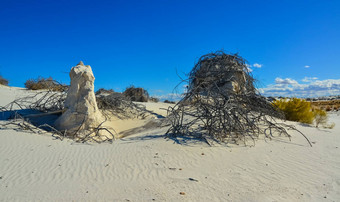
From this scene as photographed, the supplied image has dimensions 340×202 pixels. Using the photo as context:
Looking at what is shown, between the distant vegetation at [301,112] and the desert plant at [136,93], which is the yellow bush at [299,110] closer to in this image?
the distant vegetation at [301,112]

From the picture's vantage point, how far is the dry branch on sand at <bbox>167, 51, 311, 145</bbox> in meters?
5.16

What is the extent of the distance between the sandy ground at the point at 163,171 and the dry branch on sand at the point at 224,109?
1.60 ft

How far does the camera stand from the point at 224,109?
5.19 meters

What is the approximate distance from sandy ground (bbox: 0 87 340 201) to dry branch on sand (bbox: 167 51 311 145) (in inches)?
19.2

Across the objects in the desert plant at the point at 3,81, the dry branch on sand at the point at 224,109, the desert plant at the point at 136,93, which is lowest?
the dry branch on sand at the point at 224,109

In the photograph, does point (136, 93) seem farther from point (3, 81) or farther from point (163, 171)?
point (3, 81)

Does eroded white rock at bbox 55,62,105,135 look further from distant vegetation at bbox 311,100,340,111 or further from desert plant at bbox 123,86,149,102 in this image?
distant vegetation at bbox 311,100,340,111

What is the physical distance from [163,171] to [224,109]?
90.7 inches

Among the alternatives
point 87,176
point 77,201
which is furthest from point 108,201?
point 87,176

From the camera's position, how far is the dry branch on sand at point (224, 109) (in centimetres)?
516

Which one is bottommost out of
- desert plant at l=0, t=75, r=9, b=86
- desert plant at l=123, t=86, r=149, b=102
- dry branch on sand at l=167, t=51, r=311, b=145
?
dry branch on sand at l=167, t=51, r=311, b=145

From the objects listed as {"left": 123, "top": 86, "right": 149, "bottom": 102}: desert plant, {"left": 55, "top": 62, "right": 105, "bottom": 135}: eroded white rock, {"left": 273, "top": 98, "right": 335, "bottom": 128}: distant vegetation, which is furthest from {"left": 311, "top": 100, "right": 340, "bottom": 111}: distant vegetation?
{"left": 55, "top": 62, "right": 105, "bottom": 135}: eroded white rock

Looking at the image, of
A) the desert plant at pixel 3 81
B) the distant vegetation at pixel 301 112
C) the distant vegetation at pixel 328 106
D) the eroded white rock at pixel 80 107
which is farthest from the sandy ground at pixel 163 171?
the desert plant at pixel 3 81

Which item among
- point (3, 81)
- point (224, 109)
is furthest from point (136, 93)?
point (3, 81)
